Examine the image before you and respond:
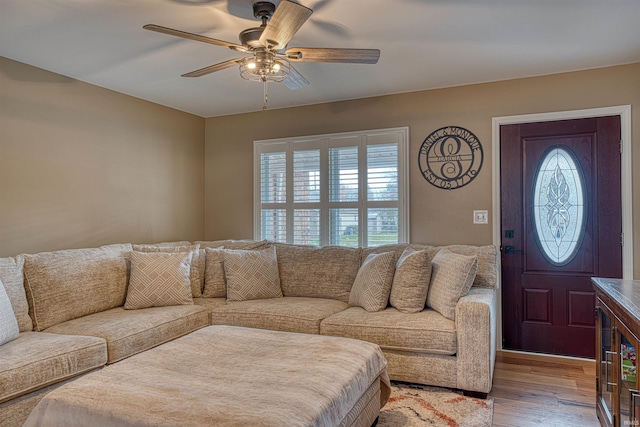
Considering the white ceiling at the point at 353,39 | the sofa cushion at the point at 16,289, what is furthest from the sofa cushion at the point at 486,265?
the sofa cushion at the point at 16,289

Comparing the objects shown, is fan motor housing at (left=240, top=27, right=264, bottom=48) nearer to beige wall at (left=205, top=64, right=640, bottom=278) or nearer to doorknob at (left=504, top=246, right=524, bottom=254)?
beige wall at (left=205, top=64, right=640, bottom=278)

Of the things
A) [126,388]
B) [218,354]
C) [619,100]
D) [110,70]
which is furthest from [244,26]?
[619,100]

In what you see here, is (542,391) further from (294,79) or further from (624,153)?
(294,79)

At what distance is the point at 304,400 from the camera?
1.60 meters

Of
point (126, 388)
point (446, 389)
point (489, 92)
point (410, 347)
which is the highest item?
point (489, 92)

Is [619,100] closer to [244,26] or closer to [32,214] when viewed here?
[244,26]

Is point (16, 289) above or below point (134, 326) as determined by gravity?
above

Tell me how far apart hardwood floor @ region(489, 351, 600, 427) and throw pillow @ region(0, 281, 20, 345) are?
2.83 m

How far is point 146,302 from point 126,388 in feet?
5.40

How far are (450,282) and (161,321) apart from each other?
207cm

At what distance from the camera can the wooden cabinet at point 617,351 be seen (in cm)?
159

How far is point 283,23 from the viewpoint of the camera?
6.53 ft

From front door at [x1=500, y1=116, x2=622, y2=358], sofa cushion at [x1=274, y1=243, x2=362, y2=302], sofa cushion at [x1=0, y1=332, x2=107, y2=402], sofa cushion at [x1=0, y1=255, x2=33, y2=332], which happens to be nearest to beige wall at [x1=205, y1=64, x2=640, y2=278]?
front door at [x1=500, y1=116, x2=622, y2=358]

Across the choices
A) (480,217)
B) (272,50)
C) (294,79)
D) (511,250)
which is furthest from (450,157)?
(272,50)
